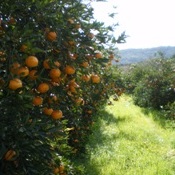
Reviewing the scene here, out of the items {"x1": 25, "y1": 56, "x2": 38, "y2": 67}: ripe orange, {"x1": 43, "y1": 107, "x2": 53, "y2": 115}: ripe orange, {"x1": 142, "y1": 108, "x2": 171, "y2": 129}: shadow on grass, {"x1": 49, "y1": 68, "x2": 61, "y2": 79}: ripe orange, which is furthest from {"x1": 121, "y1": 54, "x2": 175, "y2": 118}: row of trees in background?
{"x1": 25, "y1": 56, "x2": 38, "y2": 67}: ripe orange

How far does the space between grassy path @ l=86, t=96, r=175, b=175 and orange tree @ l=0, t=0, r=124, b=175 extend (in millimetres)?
4067

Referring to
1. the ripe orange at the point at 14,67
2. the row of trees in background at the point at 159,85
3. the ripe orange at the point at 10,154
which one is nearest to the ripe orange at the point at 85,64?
the ripe orange at the point at 14,67

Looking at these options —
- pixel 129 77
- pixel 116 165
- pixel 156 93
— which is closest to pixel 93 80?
pixel 116 165

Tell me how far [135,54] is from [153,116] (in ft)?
400

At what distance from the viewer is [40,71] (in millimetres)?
2689

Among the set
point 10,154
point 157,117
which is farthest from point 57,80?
point 157,117

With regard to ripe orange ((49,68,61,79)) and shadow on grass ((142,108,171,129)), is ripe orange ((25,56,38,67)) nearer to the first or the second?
ripe orange ((49,68,61,79))

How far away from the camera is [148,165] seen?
24.8 feet

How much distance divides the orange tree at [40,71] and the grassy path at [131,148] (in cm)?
407

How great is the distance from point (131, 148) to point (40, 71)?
6831 mm

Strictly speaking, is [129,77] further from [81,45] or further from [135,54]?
[135,54]

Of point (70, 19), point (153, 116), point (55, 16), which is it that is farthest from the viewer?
point (153, 116)

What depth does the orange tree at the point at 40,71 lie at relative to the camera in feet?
7.51

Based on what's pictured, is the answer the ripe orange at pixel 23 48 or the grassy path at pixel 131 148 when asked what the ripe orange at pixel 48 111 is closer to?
the ripe orange at pixel 23 48
